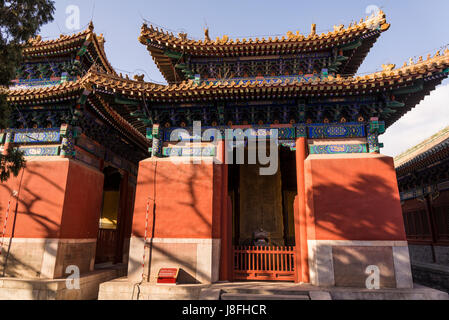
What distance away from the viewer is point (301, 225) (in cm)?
859

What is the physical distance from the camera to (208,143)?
953cm

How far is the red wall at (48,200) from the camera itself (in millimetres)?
8719

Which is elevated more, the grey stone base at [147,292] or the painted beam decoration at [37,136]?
the painted beam decoration at [37,136]

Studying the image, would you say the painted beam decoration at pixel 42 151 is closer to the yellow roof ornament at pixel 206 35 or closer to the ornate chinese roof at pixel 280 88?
the ornate chinese roof at pixel 280 88

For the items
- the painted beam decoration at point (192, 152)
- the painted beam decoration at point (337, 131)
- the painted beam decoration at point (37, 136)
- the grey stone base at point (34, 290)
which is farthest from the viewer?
the painted beam decoration at point (37, 136)

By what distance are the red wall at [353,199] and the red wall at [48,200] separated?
7548mm

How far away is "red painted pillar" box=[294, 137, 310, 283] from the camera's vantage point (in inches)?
329

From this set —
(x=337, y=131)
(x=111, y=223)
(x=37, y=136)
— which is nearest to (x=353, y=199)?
(x=337, y=131)

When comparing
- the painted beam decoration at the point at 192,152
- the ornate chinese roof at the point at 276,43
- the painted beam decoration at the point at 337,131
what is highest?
the ornate chinese roof at the point at 276,43

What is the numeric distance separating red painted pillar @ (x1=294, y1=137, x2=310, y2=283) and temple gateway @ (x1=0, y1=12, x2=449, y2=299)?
4 centimetres

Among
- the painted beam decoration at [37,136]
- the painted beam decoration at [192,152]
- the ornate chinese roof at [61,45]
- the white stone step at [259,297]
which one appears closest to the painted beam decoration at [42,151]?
the painted beam decoration at [37,136]

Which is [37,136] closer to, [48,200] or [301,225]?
[48,200]

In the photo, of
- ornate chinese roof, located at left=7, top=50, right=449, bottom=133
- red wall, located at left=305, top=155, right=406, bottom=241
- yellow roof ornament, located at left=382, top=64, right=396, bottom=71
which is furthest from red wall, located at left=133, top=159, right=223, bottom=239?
yellow roof ornament, located at left=382, top=64, right=396, bottom=71

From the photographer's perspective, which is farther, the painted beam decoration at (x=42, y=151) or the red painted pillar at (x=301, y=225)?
the painted beam decoration at (x=42, y=151)
